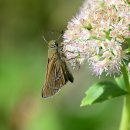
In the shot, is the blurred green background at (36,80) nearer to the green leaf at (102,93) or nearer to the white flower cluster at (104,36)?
the green leaf at (102,93)

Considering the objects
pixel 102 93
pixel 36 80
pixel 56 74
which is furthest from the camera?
pixel 36 80

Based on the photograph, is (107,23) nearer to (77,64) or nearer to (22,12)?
(77,64)

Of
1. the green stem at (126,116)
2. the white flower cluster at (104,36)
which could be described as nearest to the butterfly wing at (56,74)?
the white flower cluster at (104,36)

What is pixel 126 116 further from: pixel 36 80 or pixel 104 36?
pixel 36 80

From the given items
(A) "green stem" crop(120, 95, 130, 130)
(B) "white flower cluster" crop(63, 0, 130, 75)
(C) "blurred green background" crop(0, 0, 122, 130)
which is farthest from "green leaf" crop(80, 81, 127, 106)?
(C) "blurred green background" crop(0, 0, 122, 130)

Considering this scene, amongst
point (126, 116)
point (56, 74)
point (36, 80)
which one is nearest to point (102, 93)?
point (126, 116)

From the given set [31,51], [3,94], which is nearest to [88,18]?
[3,94]
